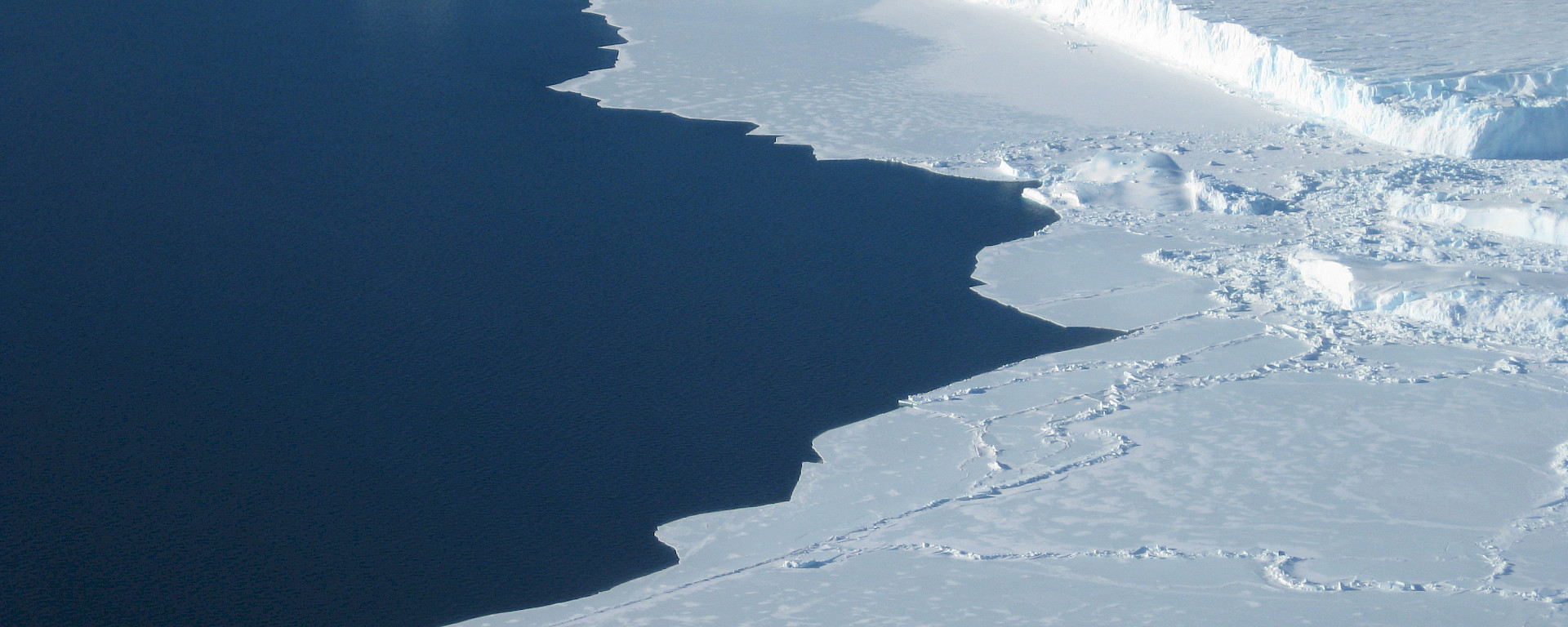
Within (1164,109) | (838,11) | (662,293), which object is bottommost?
(662,293)

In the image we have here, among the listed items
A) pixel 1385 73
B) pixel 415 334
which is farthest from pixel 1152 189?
pixel 415 334

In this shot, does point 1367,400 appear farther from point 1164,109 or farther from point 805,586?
point 1164,109

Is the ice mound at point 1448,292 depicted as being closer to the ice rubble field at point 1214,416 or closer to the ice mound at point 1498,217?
the ice rubble field at point 1214,416

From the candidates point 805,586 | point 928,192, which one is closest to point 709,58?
point 928,192

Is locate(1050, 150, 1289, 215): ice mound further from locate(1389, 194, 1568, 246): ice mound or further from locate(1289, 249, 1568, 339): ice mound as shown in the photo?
locate(1289, 249, 1568, 339): ice mound

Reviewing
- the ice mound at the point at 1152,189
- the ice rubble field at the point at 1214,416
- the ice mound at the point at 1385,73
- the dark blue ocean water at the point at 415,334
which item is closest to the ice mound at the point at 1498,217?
the ice rubble field at the point at 1214,416
